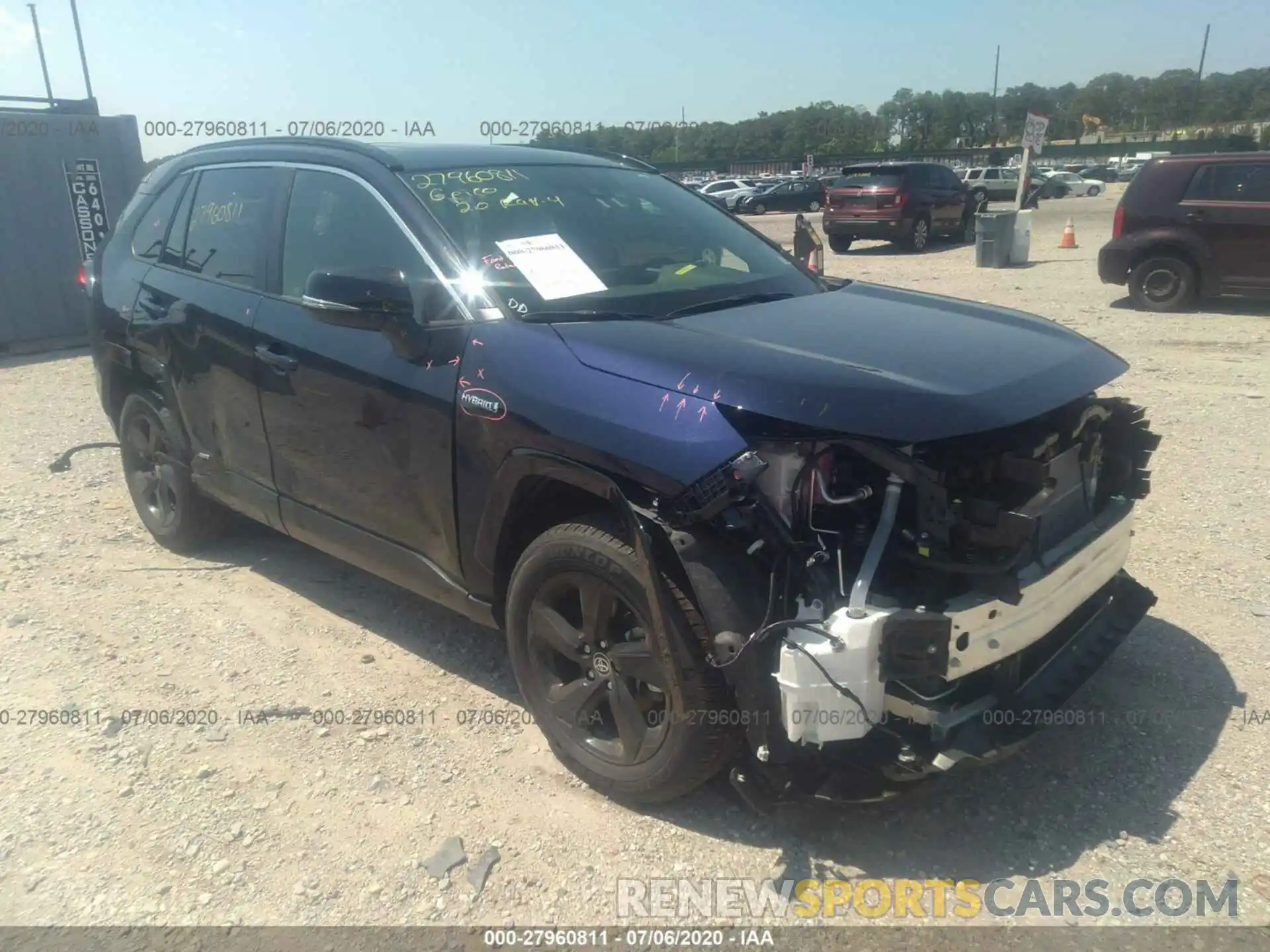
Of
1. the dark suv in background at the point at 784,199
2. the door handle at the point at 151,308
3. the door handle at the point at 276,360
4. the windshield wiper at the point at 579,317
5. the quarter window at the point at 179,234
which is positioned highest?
the quarter window at the point at 179,234

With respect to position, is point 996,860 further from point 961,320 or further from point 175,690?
point 175,690

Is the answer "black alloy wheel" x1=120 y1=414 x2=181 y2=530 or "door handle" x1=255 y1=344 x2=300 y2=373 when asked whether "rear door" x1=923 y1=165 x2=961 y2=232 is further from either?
"door handle" x1=255 y1=344 x2=300 y2=373

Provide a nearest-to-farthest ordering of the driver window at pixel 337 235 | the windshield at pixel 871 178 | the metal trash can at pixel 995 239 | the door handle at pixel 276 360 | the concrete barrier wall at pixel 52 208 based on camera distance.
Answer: the driver window at pixel 337 235 → the door handle at pixel 276 360 → the concrete barrier wall at pixel 52 208 → the metal trash can at pixel 995 239 → the windshield at pixel 871 178

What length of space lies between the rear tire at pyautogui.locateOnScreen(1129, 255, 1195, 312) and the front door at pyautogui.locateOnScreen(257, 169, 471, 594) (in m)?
10.8

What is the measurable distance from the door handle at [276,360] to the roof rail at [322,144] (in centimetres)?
82

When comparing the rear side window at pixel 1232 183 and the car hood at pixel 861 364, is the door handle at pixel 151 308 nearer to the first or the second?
the car hood at pixel 861 364

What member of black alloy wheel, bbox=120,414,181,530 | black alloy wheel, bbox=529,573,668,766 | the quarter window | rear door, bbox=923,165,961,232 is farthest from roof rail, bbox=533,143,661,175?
rear door, bbox=923,165,961,232

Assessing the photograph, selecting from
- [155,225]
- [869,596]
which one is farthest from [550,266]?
[155,225]

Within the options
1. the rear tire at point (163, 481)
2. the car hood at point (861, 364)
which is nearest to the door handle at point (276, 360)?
the rear tire at point (163, 481)

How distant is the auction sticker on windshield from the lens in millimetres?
3178

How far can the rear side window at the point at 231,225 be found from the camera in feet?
13.2

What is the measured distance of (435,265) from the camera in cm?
320

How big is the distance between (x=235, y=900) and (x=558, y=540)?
1.34 meters

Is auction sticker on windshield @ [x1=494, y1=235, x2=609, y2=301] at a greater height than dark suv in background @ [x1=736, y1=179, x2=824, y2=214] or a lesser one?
greater
